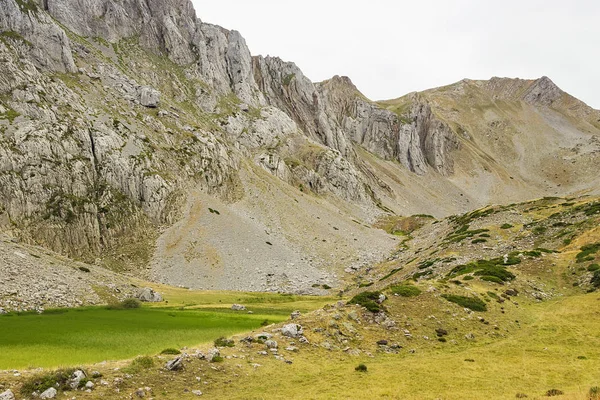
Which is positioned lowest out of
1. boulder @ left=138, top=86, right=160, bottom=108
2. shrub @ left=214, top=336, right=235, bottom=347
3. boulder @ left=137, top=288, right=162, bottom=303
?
boulder @ left=137, top=288, right=162, bottom=303

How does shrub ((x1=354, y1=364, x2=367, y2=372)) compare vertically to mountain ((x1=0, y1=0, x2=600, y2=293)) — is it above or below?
below

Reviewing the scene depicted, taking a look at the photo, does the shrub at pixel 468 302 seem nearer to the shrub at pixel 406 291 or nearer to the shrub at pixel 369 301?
the shrub at pixel 406 291

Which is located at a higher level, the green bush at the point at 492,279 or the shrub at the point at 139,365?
the green bush at the point at 492,279

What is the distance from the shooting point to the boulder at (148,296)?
58219mm

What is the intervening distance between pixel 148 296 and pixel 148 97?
84.7 m

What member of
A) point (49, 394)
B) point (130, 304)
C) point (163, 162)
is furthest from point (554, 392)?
point (163, 162)

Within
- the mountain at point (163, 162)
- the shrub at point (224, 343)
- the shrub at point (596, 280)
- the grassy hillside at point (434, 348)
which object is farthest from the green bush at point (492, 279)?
the mountain at point (163, 162)

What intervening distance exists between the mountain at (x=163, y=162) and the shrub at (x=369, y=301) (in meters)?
46.7

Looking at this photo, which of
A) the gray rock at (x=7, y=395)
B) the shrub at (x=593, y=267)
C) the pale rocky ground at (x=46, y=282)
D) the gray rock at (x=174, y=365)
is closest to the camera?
the gray rock at (x=7, y=395)

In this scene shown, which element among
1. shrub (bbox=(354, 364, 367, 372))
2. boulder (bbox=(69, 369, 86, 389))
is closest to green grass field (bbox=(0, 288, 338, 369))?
boulder (bbox=(69, 369, 86, 389))

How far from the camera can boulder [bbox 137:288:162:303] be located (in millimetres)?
58219

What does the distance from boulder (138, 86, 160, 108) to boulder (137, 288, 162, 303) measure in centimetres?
8091

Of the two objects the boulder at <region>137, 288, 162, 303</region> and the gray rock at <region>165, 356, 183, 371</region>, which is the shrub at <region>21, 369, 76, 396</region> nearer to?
the gray rock at <region>165, 356, 183, 371</region>

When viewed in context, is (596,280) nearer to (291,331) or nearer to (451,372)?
(451,372)
